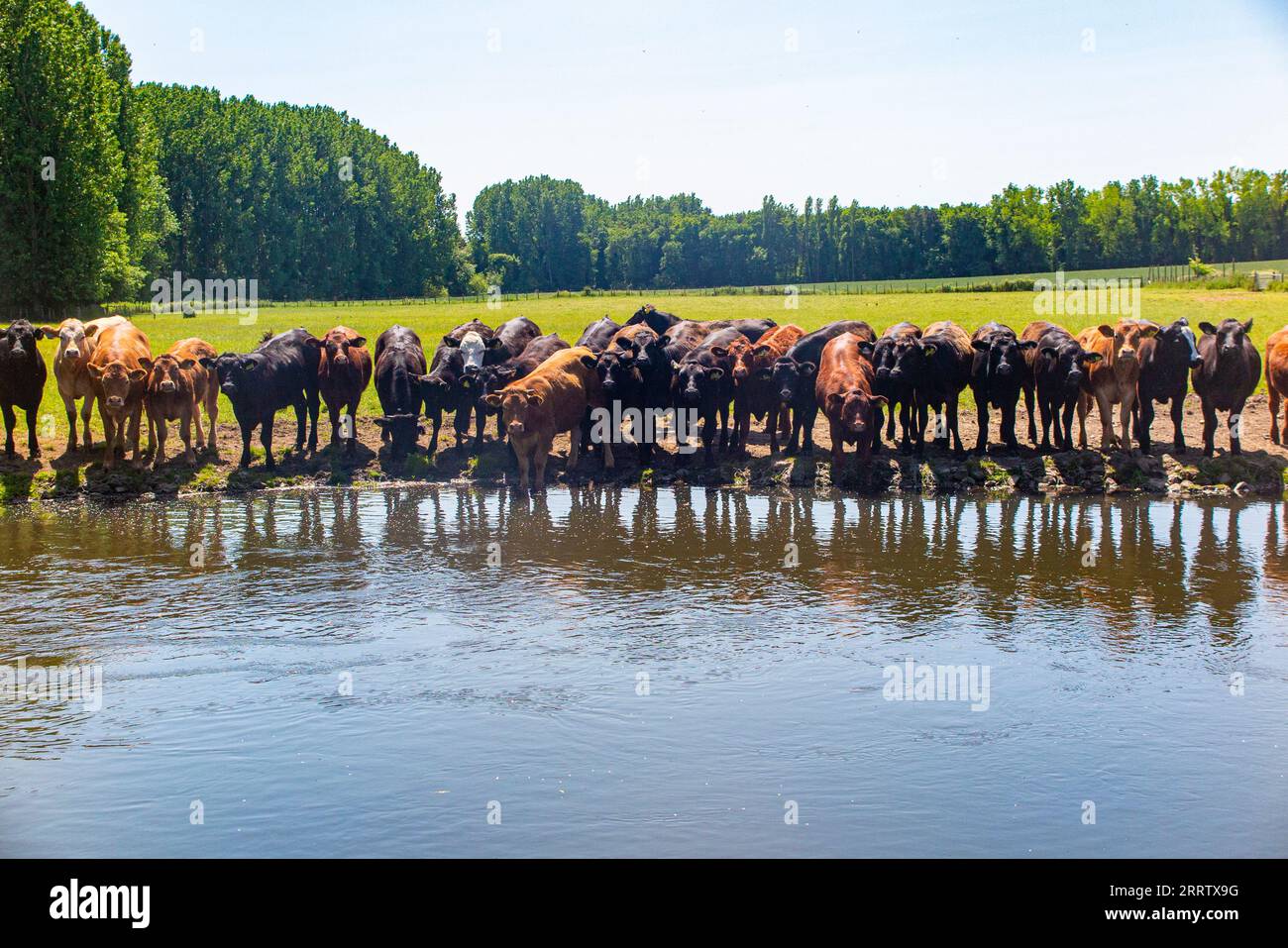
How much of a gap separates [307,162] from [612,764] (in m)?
101

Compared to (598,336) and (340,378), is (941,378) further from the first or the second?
(340,378)

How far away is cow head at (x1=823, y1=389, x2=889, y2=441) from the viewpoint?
60.2 ft

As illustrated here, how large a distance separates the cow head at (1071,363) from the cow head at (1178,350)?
94 centimetres

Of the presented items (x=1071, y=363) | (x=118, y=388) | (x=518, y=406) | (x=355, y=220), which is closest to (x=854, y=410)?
(x=1071, y=363)

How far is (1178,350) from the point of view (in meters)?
19.7

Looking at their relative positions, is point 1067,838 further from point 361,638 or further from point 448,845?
point 361,638

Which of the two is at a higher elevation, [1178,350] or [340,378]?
[1178,350]

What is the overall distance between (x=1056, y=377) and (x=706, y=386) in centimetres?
524

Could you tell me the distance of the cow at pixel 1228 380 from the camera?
63.6 ft

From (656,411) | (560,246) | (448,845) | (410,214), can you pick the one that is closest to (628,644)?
(448,845)

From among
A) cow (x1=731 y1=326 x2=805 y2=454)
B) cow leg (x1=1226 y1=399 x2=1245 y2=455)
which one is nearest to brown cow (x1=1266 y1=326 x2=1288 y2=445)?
cow leg (x1=1226 y1=399 x2=1245 y2=455)

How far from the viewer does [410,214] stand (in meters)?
112

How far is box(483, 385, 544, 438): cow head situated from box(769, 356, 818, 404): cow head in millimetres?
3681
